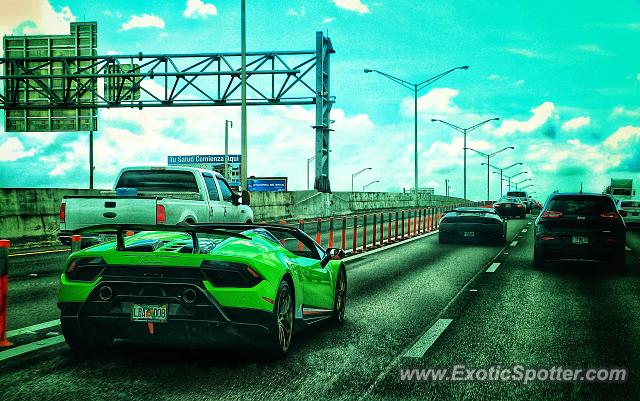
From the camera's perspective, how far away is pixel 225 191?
55.2 ft

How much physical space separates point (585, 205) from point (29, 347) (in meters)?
12.4

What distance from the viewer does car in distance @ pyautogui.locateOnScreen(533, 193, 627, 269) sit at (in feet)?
51.2

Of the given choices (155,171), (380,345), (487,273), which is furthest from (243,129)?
(380,345)

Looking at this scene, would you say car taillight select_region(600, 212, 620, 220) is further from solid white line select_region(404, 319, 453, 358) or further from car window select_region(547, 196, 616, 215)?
solid white line select_region(404, 319, 453, 358)

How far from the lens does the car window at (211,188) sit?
51.7ft

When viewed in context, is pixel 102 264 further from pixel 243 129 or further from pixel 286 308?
pixel 243 129

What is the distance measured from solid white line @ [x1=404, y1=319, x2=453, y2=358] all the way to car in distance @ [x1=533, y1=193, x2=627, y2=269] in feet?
25.4

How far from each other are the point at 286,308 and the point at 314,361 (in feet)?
1.74

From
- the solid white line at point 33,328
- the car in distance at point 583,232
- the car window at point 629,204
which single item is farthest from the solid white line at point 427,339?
the car window at point 629,204

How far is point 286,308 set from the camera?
667 cm

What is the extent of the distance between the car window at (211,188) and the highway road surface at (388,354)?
432 centimetres

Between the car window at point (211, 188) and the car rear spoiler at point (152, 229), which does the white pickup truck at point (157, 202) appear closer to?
the car window at point (211, 188)

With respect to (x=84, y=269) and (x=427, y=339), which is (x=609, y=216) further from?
(x=84, y=269)

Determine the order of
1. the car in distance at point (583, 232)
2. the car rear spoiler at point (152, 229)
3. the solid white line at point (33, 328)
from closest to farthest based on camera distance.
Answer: the car rear spoiler at point (152, 229) → the solid white line at point (33, 328) → the car in distance at point (583, 232)
